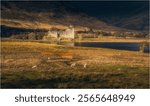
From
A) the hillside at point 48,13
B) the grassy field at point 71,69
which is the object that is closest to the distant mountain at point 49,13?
the hillside at point 48,13

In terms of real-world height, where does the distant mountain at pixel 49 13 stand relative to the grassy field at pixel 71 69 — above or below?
above

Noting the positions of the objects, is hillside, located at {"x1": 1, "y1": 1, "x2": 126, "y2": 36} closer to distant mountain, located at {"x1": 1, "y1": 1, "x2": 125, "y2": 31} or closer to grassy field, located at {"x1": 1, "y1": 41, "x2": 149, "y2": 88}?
distant mountain, located at {"x1": 1, "y1": 1, "x2": 125, "y2": 31}

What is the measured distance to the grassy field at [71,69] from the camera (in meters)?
27.0

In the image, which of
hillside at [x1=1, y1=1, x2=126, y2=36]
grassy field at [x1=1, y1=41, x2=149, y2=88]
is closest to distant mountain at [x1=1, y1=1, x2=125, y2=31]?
hillside at [x1=1, y1=1, x2=126, y2=36]

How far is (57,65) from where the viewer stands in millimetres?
31922

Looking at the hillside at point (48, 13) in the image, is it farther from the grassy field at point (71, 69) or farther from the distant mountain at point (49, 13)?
the grassy field at point (71, 69)

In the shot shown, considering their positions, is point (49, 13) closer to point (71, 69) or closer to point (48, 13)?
point (48, 13)

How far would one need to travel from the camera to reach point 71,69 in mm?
30359

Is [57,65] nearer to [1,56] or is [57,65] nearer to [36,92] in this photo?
[1,56]

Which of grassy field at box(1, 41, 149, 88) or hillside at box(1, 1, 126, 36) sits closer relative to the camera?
grassy field at box(1, 41, 149, 88)

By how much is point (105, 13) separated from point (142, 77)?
504 ft

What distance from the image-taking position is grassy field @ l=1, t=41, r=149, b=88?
88.4 feet

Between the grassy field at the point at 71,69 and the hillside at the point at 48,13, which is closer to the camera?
the grassy field at the point at 71,69

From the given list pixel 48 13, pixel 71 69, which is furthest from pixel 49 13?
pixel 71 69
